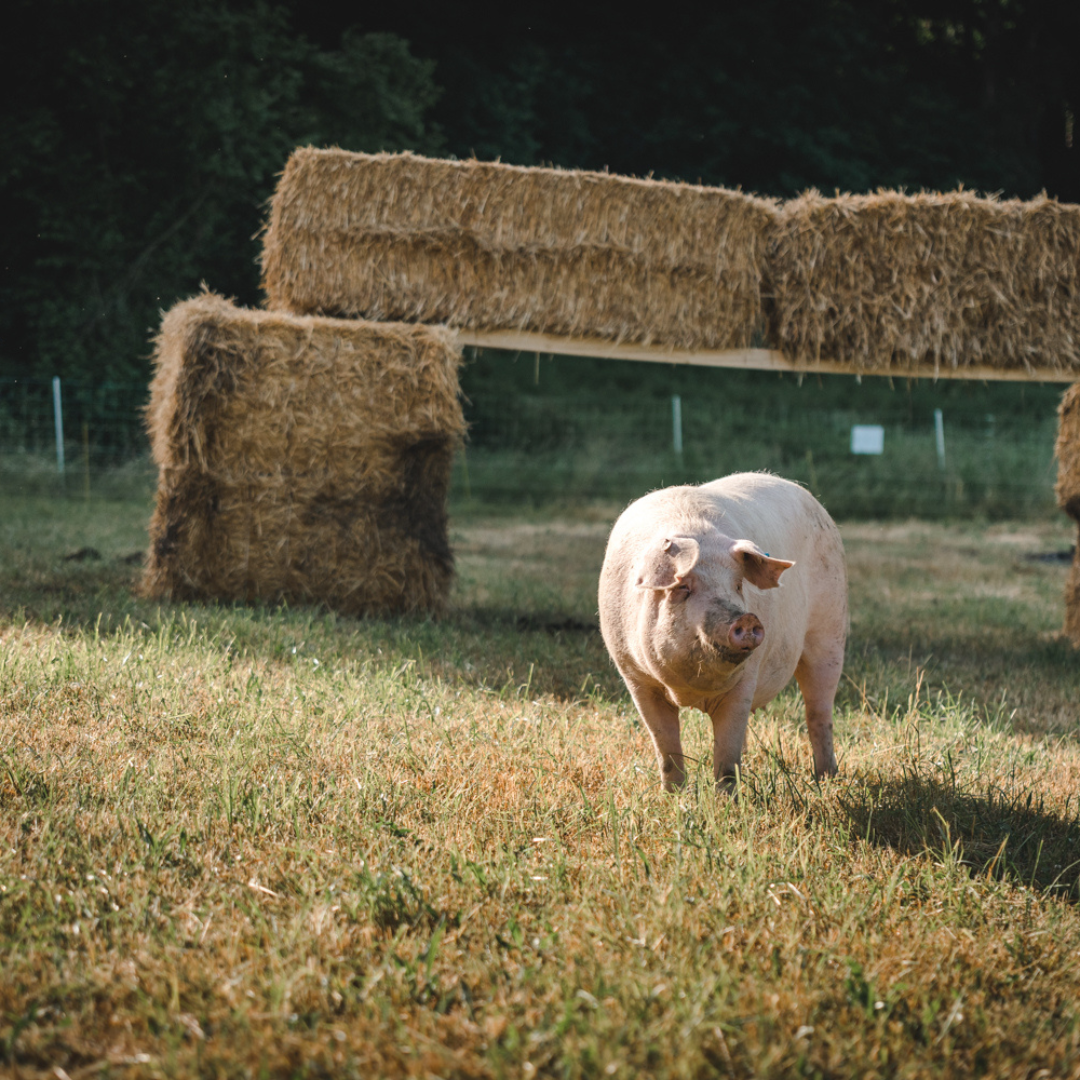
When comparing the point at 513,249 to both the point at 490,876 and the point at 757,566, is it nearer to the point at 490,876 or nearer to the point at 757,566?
the point at 757,566

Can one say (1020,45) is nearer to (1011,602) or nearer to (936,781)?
(1011,602)

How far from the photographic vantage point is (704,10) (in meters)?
27.7

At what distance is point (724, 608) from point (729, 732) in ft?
2.35

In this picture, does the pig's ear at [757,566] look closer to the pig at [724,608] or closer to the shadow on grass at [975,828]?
the pig at [724,608]

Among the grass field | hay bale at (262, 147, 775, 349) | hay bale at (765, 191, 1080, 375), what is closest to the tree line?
hay bale at (765, 191, 1080, 375)

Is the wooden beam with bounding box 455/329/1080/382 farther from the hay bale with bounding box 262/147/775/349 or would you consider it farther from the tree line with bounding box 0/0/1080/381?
the tree line with bounding box 0/0/1080/381

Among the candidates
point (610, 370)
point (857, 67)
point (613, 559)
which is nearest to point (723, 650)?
point (613, 559)

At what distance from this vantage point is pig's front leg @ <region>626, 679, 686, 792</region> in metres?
3.47

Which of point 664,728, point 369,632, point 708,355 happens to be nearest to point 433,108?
point 708,355

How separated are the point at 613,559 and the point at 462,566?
21.2 ft

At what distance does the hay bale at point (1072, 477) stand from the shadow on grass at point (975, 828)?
373cm

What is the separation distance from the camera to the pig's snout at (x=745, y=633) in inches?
108

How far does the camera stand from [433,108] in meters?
24.1

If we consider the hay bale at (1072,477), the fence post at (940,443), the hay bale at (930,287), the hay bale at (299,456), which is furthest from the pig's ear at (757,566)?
the fence post at (940,443)
